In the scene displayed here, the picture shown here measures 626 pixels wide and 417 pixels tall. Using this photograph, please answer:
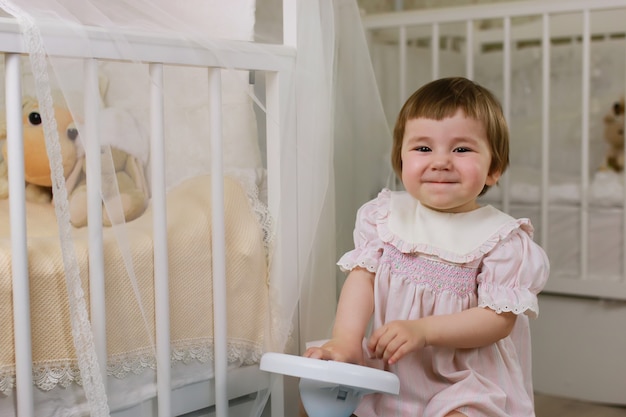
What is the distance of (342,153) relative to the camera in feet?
5.32

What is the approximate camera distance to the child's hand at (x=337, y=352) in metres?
1.24

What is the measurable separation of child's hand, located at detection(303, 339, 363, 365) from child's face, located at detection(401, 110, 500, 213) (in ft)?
0.86

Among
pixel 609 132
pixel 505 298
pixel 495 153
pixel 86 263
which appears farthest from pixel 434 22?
pixel 86 263

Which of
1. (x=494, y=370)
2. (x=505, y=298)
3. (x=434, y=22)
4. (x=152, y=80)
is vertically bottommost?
(x=494, y=370)

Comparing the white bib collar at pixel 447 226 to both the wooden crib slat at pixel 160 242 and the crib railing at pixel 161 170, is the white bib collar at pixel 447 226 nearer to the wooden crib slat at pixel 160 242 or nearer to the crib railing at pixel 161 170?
the crib railing at pixel 161 170

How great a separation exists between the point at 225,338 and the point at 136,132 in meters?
0.36

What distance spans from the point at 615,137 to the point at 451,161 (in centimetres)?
94

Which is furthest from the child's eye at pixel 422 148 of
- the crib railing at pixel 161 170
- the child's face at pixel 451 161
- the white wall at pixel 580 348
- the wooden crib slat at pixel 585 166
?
the white wall at pixel 580 348

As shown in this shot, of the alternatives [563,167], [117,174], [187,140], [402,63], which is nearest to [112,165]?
[117,174]

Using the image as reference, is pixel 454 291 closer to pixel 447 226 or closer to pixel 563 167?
pixel 447 226

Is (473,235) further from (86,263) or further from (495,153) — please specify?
(86,263)

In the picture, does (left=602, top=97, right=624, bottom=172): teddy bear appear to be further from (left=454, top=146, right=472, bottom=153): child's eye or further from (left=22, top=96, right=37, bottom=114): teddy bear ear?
(left=22, top=96, right=37, bottom=114): teddy bear ear

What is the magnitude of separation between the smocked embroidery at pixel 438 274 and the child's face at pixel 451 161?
0.31 feet

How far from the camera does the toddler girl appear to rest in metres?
1.28
